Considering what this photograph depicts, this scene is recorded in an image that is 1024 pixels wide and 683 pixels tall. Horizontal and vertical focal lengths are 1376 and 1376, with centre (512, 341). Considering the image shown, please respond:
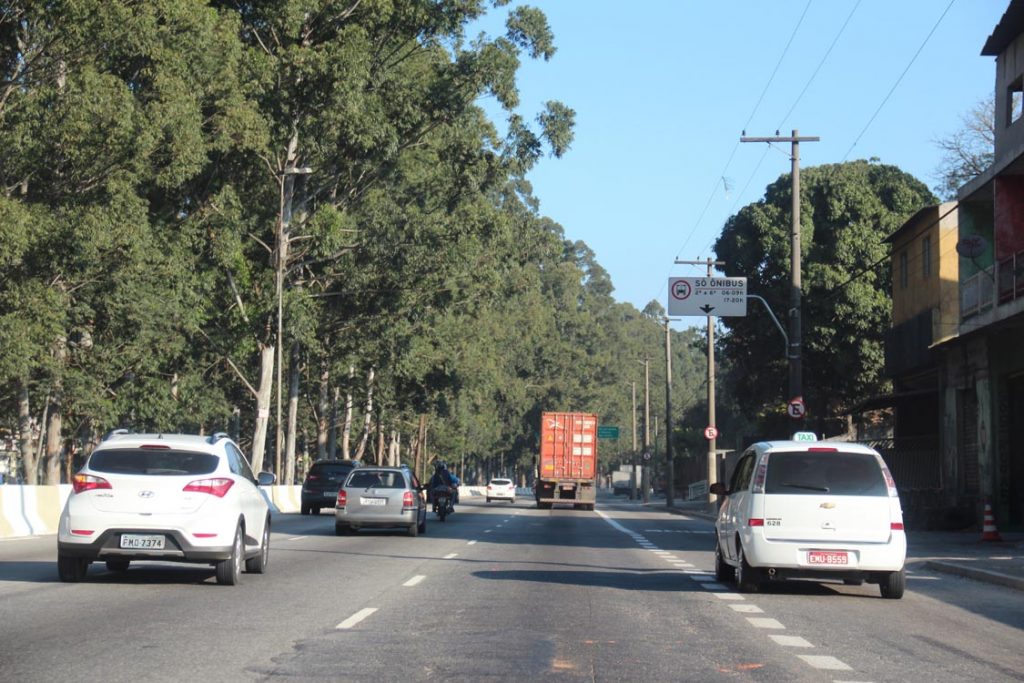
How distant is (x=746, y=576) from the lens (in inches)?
630

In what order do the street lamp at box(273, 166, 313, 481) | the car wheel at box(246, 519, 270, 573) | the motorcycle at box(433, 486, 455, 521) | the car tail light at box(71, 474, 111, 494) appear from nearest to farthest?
the car tail light at box(71, 474, 111, 494) → the car wheel at box(246, 519, 270, 573) → the motorcycle at box(433, 486, 455, 521) → the street lamp at box(273, 166, 313, 481)

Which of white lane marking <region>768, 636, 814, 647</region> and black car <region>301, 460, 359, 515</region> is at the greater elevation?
black car <region>301, 460, 359, 515</region>

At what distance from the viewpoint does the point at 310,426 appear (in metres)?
85.8

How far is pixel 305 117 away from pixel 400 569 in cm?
2903

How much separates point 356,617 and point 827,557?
5.57 metres

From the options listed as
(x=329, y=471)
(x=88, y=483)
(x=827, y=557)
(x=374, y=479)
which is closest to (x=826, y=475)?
(x=827, y=557)

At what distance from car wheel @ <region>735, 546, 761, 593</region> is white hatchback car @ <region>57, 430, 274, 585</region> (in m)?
5.89

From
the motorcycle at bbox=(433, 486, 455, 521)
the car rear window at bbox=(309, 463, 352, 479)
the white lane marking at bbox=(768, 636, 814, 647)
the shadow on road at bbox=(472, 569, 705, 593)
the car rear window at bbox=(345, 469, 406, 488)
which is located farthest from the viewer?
the car rear window at bbox=(309, 463, 352, 479)

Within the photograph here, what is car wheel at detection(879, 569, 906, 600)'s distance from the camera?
625 inches

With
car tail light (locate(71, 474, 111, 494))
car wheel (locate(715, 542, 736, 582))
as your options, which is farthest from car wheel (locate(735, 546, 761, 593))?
car tail light (locate(71, 474, 111, 494))

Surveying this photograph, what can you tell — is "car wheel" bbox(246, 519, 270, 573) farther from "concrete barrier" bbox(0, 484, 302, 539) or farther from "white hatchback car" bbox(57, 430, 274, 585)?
"concrete barrier" bbox(0, 484, 302, 539)

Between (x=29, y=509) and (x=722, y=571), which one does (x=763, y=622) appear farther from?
(x=29, y=509)

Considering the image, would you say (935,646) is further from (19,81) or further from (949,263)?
(19,81)

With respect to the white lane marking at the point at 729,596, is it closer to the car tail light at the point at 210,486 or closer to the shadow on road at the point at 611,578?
the shadow on road at the point at 611,578
